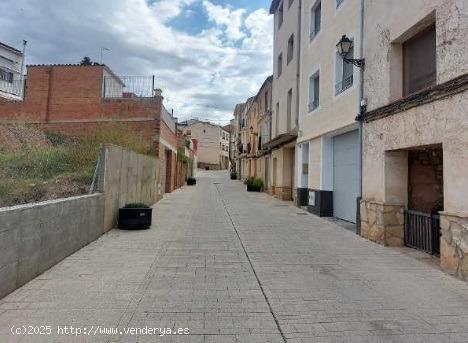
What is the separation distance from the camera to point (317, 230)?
1039cm

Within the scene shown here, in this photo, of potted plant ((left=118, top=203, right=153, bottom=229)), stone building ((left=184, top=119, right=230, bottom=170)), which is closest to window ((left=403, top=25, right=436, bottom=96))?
potted plant ((left=118, top=203, right=153, bottom=229))

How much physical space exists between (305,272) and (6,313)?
13.6 ft

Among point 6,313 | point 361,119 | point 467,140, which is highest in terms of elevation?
point 361,119

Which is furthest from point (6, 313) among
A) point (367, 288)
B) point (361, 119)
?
point (361, 119)

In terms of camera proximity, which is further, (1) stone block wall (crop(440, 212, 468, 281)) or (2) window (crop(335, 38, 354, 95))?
(2) window (crop(335, 38, 354, 95))

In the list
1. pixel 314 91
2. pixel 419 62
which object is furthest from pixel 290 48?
pixel 419 62

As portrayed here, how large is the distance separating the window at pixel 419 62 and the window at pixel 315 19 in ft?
23.6

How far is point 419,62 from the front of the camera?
7902mm

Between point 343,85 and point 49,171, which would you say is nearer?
point 49,171

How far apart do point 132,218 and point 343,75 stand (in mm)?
7818

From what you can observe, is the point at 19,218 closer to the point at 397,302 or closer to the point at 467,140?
the point at 397,302

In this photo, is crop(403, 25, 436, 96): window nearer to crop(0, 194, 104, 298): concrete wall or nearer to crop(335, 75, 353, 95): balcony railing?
crop(335, 75, 353, 95): balcony railing

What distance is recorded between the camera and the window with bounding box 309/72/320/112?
594 inches

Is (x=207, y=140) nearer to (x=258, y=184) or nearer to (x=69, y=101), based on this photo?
(x=258, y=184)
